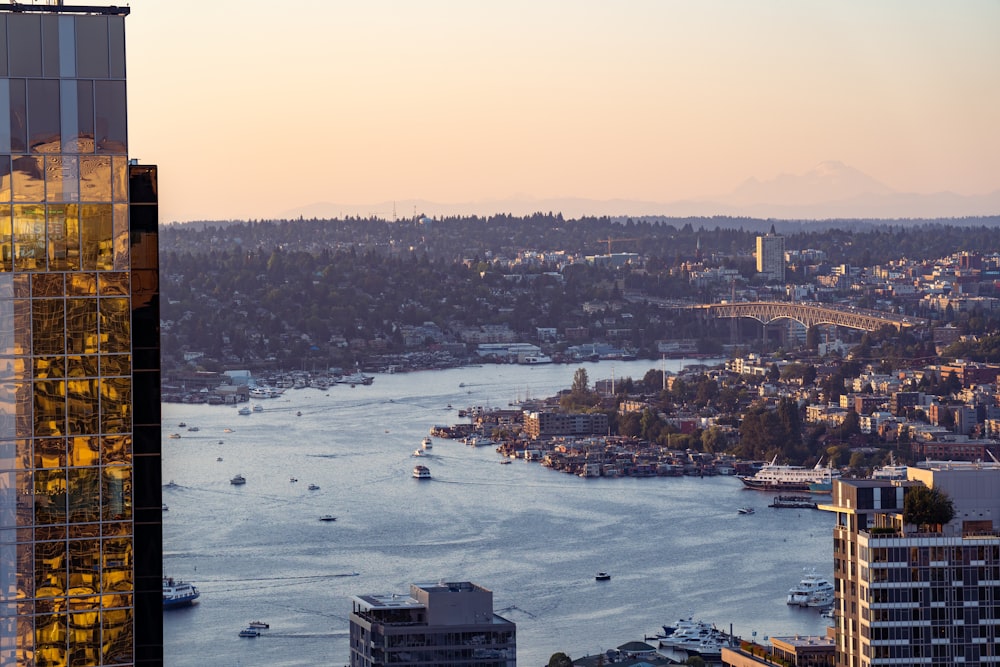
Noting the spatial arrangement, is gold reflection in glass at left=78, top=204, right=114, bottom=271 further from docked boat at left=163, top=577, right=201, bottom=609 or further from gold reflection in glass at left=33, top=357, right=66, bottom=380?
docked boat at left=163, top=577, right=201, bottom=609

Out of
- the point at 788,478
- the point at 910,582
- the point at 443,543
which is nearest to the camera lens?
the point at 910,582

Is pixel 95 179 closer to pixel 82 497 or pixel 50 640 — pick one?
pixel 82 497

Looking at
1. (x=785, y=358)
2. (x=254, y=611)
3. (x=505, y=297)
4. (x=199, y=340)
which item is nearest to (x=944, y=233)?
(x=505, y=297)

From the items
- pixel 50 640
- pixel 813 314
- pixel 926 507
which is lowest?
pixel 813 314

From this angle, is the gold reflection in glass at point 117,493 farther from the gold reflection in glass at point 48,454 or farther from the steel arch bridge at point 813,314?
the steel arch bridge at point 813,314

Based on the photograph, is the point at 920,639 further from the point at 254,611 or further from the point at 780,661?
the point at 254,611

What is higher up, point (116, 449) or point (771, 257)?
point (771, 257)

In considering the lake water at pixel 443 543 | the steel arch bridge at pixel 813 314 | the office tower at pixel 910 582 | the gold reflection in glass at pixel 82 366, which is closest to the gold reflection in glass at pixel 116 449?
the gold reflection in glass at pixel 82 366

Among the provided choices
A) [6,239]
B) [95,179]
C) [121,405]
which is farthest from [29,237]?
[121,405]
